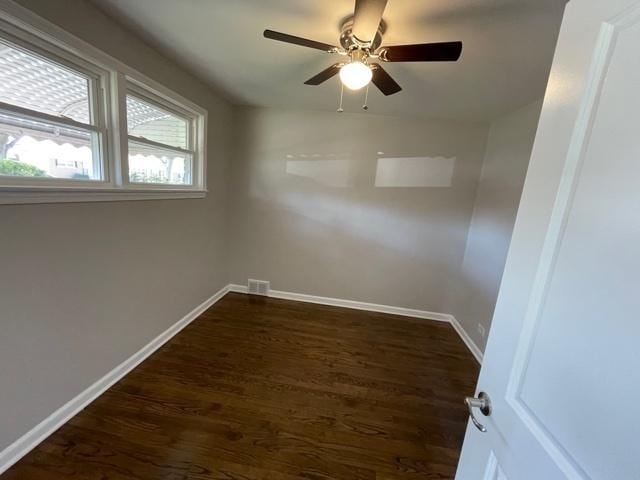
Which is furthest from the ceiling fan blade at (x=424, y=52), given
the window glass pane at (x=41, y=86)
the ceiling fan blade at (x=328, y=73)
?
the window glass pane at (x=41, y=86)

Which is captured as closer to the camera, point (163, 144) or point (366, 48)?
point (366, 48)

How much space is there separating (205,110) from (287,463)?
2980 mm

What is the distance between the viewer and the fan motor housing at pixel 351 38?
1419 millimetres

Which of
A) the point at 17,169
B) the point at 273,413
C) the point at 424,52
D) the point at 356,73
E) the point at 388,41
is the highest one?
the point at 388,41

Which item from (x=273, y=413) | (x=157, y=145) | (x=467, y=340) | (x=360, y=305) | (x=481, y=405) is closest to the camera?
(x=481, y=405)

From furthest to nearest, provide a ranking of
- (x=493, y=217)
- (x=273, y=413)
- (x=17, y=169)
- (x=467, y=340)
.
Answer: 1. (x=467, y=340)
2. (x=493, y=217)
3. (x=273, y=413)
4. (x=17, y=169)

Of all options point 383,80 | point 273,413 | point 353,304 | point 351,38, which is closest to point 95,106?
point 351,38

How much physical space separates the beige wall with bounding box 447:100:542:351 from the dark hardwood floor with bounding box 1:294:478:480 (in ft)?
1.55

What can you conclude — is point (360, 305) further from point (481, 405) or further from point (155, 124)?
point (155, 124)

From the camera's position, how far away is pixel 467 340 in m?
2.87

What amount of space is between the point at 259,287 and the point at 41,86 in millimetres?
2724

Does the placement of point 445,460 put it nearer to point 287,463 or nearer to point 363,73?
point 287,463

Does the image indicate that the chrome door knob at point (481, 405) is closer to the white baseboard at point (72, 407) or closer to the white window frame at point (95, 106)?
the white window frame at point (95, 106)

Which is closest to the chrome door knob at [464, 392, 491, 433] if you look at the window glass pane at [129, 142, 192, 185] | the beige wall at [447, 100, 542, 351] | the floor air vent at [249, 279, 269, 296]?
the beige wall at [447, 100, 542, 351]
